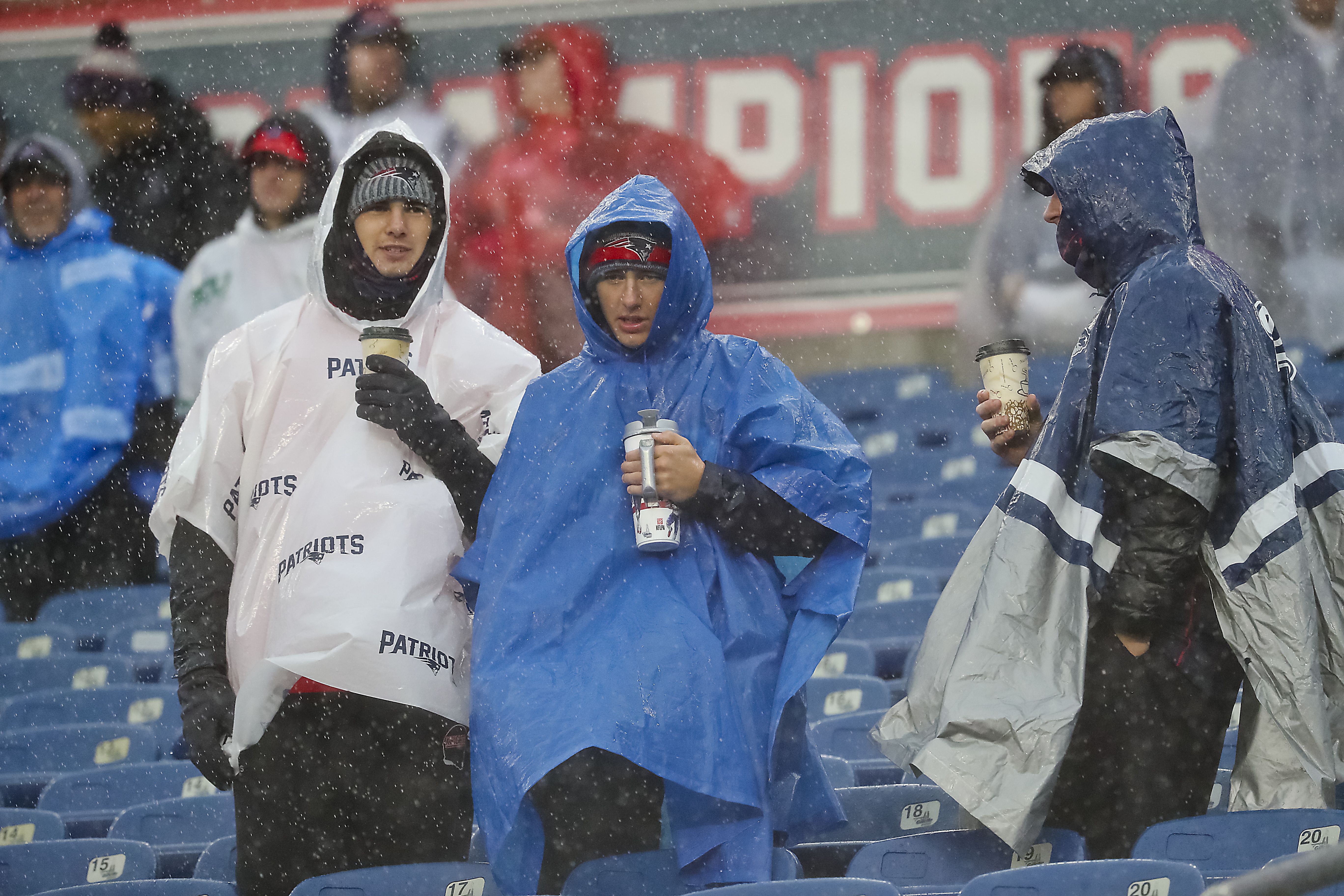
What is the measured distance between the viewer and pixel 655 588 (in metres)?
2.67

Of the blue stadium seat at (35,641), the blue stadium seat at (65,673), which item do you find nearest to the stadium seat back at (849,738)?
the blue stadium seat at (65,673)

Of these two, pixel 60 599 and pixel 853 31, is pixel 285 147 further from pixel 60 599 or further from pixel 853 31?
pixel 853 31

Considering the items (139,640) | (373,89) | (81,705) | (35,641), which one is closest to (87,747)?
(81,705)

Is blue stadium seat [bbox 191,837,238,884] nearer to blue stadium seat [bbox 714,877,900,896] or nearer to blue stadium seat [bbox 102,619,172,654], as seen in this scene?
blue stadium seat [bbox 714,877,900,896]

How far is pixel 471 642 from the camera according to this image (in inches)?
112

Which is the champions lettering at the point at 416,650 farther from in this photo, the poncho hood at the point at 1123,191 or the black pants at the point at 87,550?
the black pants at the point at 87,550

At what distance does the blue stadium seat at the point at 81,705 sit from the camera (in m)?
4.57

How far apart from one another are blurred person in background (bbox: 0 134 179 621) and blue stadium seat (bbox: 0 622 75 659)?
16.7 inches

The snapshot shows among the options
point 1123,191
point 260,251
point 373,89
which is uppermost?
point 373,89

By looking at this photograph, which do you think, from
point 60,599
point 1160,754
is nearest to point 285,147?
point 60,599

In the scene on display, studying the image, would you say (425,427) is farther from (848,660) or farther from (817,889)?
(848,660)

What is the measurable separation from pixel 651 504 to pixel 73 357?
4115mm

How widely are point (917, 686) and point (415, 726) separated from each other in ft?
2.83

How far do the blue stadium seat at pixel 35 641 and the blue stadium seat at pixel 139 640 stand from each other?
0.42 feet
